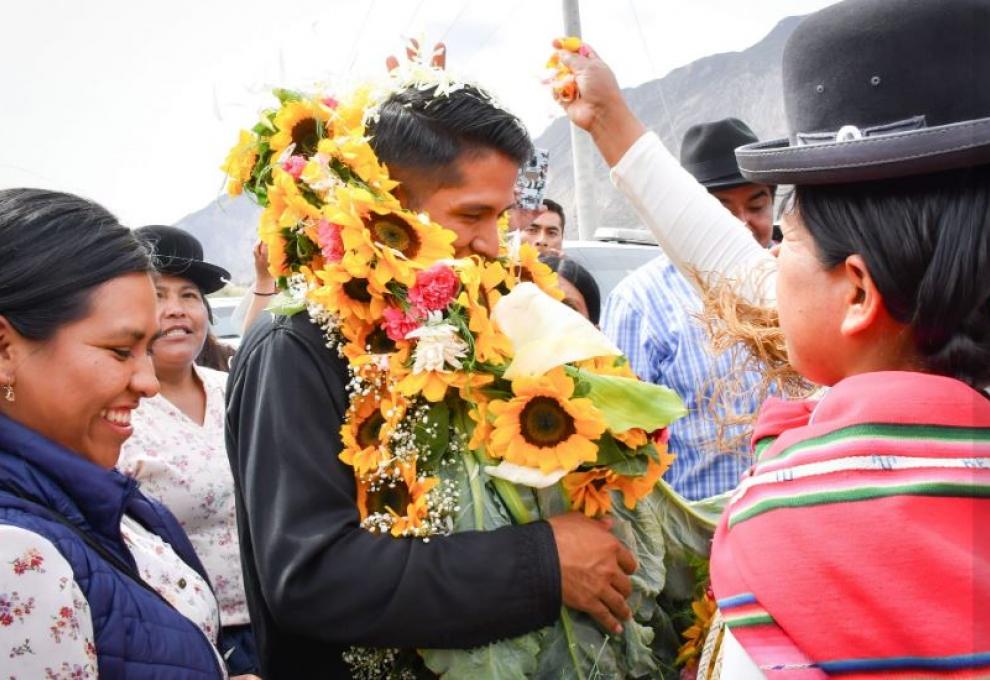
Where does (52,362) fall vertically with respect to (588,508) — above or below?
above

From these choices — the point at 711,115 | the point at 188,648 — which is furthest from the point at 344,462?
the point at 711,115

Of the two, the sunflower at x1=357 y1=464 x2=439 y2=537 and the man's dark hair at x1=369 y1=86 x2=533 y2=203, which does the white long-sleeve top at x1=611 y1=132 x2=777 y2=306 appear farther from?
the sunflower at x1=357 y1=464 x2=439 y2=537

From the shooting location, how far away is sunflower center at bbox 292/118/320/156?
6.76 feet

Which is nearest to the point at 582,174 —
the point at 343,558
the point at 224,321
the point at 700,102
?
the point at 224,321

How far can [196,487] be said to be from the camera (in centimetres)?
310

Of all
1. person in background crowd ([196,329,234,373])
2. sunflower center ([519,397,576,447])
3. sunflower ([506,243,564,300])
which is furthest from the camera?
person in background crowd ([196,329,234,373])

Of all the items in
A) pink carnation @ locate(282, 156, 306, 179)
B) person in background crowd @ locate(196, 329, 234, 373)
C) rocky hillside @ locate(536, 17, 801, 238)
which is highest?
rocky hillside @ locate(536, 17, 801, 238)

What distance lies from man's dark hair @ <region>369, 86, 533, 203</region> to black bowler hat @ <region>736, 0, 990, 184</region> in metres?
0.99

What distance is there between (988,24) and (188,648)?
68.4 inches

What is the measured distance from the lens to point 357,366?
186cm

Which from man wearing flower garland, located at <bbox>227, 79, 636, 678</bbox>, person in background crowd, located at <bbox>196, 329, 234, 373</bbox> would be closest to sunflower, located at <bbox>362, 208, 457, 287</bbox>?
man wearing flower garland, located at <bbox>227, 79, 636, 678</bbox>

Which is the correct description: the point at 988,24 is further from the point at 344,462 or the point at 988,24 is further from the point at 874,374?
the point at 344,462

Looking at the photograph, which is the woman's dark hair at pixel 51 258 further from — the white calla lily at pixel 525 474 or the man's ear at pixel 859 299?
the man's ear at pixel 859 299

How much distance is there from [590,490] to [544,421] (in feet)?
0.71
